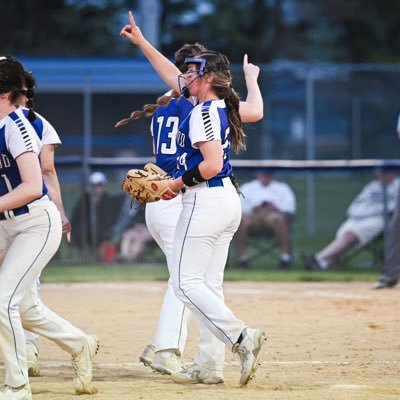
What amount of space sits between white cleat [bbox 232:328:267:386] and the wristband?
91 cm

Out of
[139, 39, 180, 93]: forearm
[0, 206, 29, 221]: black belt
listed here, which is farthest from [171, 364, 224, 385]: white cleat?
[139, 39, 180, 93]: forearm

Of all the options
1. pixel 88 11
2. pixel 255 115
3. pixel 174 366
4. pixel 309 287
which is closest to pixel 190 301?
pixel 174 366

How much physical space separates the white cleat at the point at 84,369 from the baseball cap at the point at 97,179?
8.44 metres

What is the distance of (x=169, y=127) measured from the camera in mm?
7059

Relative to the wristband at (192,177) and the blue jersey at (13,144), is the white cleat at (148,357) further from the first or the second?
the blue jersey at (13,144)

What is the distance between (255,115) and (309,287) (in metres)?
6.20

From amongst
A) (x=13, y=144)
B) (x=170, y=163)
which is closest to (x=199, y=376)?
(x=170, y=163)

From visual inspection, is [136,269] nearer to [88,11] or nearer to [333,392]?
[333,392]

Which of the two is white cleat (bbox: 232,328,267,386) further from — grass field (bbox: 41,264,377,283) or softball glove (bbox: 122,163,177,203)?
grass field (bbox: 41,264,377,283)

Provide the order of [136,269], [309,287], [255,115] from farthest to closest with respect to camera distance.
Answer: [136,269] → [309,287] → [255,115]

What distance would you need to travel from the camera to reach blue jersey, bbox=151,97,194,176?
23.1 ft

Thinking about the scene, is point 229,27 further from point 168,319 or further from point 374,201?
point 168,319

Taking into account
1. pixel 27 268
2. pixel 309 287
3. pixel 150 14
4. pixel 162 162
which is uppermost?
pixel 150 14

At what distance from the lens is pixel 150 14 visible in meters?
22.3
